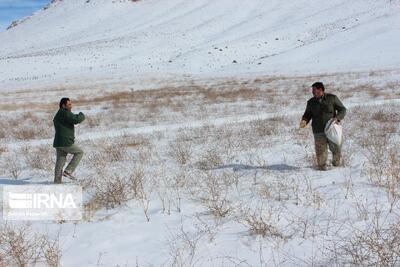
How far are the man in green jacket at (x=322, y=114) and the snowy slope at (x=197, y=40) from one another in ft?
118

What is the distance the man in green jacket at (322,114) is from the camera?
7.85 metres

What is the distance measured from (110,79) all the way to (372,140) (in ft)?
127

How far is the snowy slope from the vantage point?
50.2 metres

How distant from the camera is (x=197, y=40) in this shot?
2640 inches

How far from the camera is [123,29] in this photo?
77.7m

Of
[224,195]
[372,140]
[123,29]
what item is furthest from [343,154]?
[123,29]

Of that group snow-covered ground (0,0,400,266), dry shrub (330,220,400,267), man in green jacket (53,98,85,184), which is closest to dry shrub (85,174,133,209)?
snow-covered ground (0,0,400,266)

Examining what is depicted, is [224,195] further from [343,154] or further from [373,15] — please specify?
[373,15]

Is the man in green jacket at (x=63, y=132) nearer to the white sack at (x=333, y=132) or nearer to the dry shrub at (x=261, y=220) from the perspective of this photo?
the dry shrub at (x=261, y=220)

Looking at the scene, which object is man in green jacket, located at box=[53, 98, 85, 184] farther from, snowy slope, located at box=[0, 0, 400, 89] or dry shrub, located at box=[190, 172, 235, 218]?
snowy slope, located at box=[0, 0, 400, 89]

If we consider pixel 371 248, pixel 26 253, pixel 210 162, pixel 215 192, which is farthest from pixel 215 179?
pixel 371 248

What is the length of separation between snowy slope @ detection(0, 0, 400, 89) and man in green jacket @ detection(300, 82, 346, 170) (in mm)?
35831

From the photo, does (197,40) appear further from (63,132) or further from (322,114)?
(322,114)

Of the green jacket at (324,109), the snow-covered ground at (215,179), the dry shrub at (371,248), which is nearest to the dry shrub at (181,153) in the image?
the snow-covered ground at (215,179)
